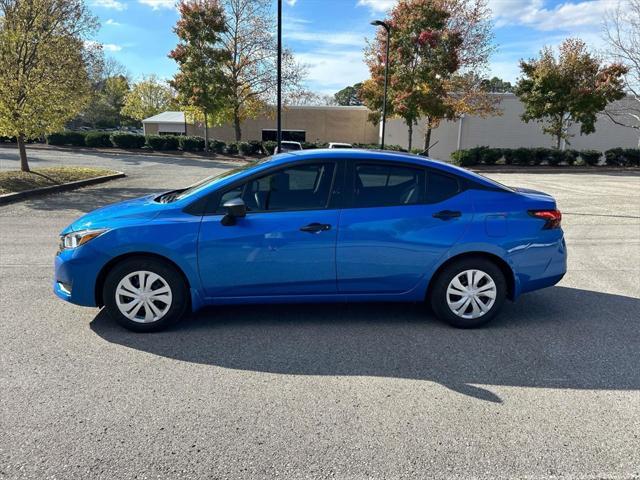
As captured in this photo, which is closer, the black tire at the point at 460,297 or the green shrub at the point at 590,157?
the black tire at the point at 460,297

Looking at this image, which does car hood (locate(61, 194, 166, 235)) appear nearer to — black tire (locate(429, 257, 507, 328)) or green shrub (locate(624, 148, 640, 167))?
black tire (locate(429, 257, 507, 328))

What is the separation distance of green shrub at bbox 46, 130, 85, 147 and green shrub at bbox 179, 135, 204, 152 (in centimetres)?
710

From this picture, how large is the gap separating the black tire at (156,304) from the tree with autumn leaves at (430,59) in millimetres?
22657

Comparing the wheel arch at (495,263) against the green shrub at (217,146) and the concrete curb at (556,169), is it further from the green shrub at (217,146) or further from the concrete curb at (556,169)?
the green shrub at (217,146)

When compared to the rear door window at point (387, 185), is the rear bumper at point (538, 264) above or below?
below

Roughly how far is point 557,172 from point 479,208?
23.2 m

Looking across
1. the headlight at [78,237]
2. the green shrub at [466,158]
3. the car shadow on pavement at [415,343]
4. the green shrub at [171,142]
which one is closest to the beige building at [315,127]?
the green shrub at [171,142]

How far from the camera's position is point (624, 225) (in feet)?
32.0

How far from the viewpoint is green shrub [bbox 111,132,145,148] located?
104 feet

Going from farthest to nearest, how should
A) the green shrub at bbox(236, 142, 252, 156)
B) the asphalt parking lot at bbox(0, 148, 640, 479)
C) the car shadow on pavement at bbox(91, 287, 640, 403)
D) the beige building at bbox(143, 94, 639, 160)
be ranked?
the beige building at bbox(143, 94, 639, 160)
the green shrub at bbox(236, 142, 252, 156)
the car shadow on pavement at bbox(91, 287, 640, 403)
the asphalt parking lot at bbox(0, 148, 640, 479)

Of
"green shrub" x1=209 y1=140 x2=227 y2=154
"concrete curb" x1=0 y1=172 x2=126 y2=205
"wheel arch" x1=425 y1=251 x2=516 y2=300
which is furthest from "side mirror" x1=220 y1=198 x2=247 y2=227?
"green shrub" x1=209 y1=140 x2=227 y2=154

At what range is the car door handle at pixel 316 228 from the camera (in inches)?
157

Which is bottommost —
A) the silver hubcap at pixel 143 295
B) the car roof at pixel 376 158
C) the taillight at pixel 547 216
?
the silver hubcap at pixel 143 295

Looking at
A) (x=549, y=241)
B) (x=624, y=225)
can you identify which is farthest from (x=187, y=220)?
(x=624, y=225)
